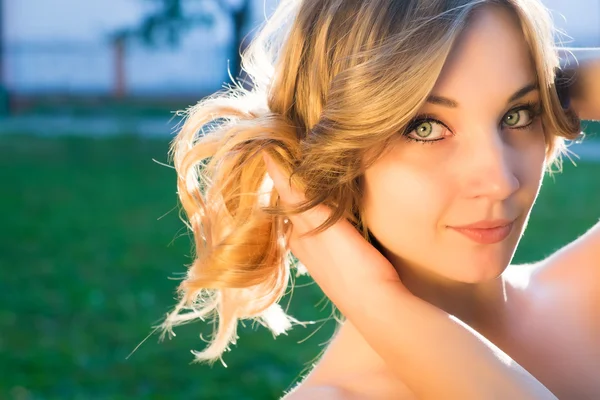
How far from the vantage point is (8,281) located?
8.27 meters

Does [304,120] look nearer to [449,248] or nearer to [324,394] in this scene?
[449,248]

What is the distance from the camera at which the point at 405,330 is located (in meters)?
2.11

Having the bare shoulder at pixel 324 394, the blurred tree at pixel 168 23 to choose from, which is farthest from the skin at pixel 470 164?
the blurred tree at pixel 168 23

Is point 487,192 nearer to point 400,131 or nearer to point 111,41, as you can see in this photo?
point 400,131

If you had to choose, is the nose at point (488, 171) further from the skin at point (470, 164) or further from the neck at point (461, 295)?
the neck at point (461, 295)

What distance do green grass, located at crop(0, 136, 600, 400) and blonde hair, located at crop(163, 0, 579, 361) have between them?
341mm

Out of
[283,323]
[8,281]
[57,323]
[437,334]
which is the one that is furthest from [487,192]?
[8,281]

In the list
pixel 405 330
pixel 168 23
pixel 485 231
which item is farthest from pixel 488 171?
pixel 168 23

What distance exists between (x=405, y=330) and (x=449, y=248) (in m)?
0.22

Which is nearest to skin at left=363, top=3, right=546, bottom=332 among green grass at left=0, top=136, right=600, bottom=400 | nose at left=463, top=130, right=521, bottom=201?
nose at left=463, top=130, right=521, bottom=201

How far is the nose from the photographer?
2.07m

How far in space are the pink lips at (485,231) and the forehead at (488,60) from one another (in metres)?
0.29

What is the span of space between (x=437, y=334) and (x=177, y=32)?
2059cm

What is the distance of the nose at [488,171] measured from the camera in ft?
6.79
